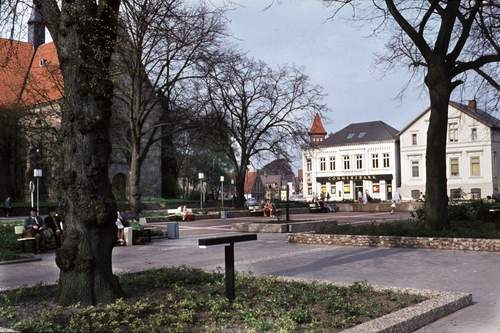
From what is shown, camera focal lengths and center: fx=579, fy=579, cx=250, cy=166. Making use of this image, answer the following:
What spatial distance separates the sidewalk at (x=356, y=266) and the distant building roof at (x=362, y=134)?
2661 inches

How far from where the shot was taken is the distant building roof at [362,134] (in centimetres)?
8406

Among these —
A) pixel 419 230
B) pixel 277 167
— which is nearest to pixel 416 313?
pixel 419 230

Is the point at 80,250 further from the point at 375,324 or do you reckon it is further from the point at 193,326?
the point at 375,324

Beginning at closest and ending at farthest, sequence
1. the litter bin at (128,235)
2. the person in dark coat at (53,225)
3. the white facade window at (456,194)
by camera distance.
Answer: the person in dark coat at (53,225) < the litter bin at (128,235) < the white facade window at (456,194)

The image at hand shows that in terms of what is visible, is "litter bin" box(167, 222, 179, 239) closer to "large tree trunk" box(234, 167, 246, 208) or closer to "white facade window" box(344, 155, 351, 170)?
"large tree trunk" box(234, 167, 246, 208)

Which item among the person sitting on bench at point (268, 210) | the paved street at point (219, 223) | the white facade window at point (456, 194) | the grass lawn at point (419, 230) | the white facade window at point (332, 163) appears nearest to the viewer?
the grass lawn at point (419, 230)

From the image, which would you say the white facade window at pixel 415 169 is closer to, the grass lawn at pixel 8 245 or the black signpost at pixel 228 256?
the grass lawn at pixel 8 245

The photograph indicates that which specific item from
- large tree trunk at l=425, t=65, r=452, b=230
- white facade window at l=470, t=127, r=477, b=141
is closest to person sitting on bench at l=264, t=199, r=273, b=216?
large tree trunk at l=425, t=65, r=452, b=230

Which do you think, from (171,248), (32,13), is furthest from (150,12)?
(171,248)

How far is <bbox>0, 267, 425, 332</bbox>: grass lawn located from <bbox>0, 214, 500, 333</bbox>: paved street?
1.09m

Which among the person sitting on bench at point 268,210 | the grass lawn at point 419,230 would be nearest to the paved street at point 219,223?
the person sitting on bench at point 268,210

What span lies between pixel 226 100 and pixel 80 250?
3863cm

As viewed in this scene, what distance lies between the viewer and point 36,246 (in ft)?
58.3

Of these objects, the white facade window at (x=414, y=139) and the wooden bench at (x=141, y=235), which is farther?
the white facade window at (x=414, y=139)
